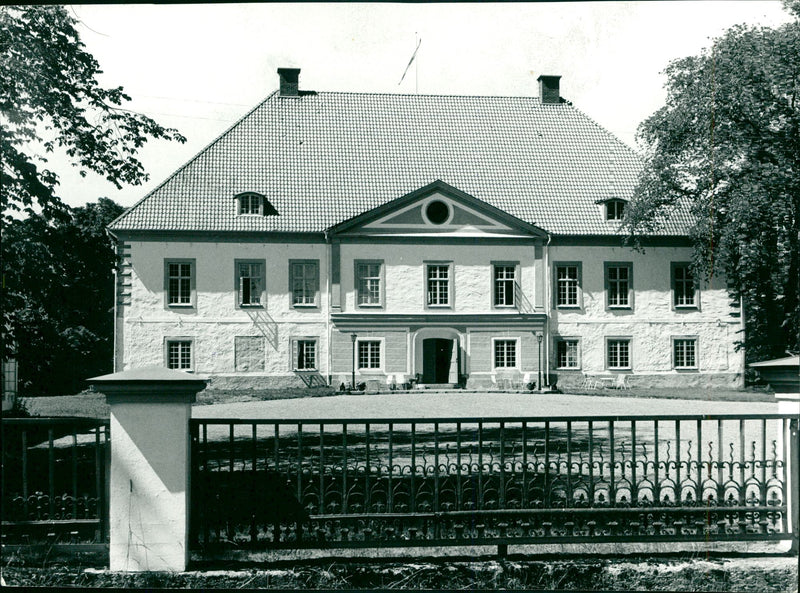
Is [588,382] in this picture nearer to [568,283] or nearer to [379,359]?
[568,283]

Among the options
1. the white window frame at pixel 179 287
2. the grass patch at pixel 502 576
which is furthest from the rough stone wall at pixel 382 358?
the grass patch at pixel 502 576

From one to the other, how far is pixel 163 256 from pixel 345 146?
2349 mm

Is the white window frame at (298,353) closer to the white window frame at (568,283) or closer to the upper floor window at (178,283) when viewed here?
the upper floor window at (178,283)

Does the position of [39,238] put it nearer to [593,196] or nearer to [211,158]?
[211,158]

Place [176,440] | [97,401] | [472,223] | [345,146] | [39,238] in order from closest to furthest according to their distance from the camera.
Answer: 1. [176,440]
2. [97,401]
3. [39,238]
4. [345,146]
5. [472,223]

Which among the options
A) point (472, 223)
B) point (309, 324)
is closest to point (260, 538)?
point (309, 324)

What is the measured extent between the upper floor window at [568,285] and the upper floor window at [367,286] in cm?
229

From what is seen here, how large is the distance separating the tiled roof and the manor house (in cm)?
2

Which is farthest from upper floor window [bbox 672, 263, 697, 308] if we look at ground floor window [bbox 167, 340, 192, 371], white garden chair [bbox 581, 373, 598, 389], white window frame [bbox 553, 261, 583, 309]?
ground floor window [bbox 167, 340, 192, 371]

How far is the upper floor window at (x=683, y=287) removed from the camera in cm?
749

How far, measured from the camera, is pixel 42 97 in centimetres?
708

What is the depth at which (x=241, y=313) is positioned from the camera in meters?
8.51

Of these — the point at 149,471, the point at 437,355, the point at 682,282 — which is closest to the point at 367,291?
the point at 437,355

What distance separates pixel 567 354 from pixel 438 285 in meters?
2.80
